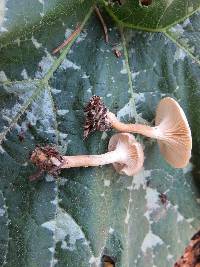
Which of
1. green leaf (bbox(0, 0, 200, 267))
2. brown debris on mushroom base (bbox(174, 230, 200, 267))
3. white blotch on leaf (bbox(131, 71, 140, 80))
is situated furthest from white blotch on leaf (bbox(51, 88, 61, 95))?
brown debris on mushroom base (bbox(174, 230, 200, 267))

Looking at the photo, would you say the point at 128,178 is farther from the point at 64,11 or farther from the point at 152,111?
the point at 64,11

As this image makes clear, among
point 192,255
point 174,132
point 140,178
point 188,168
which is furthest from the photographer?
point 192,255

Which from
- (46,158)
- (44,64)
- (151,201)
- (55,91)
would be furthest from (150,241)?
(44,64)

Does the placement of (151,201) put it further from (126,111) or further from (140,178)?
(126,111)

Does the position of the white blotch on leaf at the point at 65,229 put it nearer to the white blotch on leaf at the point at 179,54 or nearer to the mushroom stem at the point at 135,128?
the mushroom stem at the point at 135,128

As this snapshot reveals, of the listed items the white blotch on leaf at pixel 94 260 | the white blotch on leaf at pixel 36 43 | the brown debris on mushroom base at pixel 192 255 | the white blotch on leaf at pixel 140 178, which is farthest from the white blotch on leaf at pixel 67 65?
the brown debris on mushroom base at pixel 192 255

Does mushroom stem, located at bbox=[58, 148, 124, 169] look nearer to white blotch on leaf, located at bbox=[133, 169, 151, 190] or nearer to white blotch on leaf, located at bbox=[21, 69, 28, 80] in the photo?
white blotch on leaf, located at bbox=[133, 169, 151, 190]
